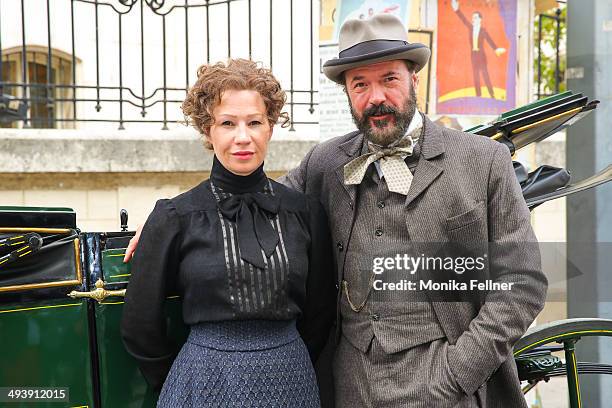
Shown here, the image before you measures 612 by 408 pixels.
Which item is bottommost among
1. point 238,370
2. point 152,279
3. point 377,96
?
point 238,370

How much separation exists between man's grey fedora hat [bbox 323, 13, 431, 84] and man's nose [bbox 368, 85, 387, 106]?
0.09 metres

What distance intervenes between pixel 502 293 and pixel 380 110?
68 centimetres

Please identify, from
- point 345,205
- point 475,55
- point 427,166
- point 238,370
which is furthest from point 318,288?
point 475,55

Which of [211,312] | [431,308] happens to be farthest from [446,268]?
[211,312]

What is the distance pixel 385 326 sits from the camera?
2381mm

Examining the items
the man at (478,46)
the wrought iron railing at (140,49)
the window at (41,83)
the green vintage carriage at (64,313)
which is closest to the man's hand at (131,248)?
the green vintage carriage at (64,313)

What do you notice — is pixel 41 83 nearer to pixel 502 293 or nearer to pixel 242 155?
pixel 242 155

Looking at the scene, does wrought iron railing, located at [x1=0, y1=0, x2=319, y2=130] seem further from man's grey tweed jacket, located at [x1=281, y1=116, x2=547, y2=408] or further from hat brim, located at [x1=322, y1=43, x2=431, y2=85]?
man's grey tweed jacket, located at [x1=281, y1=116, x2=547, y2=408]

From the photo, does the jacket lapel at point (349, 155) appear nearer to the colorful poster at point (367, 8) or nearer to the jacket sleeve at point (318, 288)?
the jacket sleeve at point (318, 288)

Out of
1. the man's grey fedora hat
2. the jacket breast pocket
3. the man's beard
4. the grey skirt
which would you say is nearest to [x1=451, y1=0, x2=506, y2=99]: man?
the man's grey fedora hat

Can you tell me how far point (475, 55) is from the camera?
4.86m

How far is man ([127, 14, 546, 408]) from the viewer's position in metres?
2.32

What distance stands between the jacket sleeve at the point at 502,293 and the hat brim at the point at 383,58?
1.35 feet

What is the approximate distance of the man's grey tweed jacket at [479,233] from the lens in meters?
2.29
